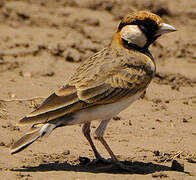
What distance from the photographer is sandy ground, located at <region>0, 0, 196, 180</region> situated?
6.81m

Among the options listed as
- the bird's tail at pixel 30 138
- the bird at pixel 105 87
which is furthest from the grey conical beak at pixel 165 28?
the bird's tail at pixel 30 138

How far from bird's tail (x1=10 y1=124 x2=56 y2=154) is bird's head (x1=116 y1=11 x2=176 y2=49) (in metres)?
1.38

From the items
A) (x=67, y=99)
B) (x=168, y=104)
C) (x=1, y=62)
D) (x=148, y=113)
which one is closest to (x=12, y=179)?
(x=67, y=99)

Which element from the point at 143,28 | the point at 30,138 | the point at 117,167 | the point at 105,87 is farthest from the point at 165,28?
the point at 30,138

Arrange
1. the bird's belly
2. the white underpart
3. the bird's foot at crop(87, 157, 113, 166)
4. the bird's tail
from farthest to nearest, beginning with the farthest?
the bird's foot at crop(87, 157, 113, 166) → the bird's belly → the white underpart → the bird's tail

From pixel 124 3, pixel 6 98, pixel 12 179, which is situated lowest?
pixel 12 179

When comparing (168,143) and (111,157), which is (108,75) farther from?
(168,143)

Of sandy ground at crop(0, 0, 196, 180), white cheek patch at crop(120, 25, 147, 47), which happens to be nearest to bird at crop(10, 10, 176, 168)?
white cheek patch at crop(120, 25, 147, 47)

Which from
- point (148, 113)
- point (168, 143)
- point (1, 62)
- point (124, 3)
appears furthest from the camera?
point (124, 3)

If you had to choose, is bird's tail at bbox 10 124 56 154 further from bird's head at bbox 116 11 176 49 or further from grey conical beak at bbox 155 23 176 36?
grey conical beak at bbox 155 23 176 36

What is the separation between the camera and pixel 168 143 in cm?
766

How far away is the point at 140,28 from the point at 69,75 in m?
2.98

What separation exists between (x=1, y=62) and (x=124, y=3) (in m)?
3.39

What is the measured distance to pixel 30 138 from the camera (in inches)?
249
